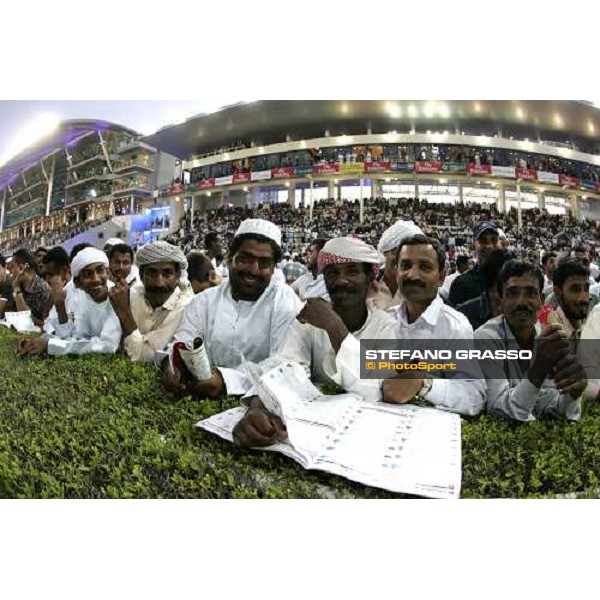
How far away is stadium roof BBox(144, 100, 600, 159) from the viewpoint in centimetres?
129

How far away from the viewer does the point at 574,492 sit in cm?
93

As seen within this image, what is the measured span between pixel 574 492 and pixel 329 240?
2.49 ft

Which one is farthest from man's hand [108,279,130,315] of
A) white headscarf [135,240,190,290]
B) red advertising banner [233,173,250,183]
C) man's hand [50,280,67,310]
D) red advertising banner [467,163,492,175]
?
red advertising banner [467,163,492,175]

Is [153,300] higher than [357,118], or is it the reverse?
[357,118]

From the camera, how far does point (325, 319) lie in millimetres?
1117

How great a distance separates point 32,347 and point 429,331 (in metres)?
1.32

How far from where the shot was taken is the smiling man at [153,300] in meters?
1.50

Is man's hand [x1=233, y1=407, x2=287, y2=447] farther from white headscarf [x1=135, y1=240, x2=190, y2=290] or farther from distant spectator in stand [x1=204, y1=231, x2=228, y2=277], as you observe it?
white headscarf [x1=135, y1=240, x2=190, y2=290]

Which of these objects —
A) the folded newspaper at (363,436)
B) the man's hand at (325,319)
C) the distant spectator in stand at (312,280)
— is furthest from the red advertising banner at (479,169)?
the folded newspaper at (363,436)

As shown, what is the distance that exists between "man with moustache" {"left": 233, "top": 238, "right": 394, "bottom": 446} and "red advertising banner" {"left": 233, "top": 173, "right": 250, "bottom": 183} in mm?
481

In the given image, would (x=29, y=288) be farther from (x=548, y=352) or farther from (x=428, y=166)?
(x=548, y=352)

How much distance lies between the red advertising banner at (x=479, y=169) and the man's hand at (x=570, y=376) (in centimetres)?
63

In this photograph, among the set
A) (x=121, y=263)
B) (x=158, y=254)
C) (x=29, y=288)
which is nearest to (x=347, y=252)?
(x=158, y=254)

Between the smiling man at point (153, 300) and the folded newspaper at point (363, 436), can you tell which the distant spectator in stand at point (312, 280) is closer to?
the folded newspaper at point (363, 436)
